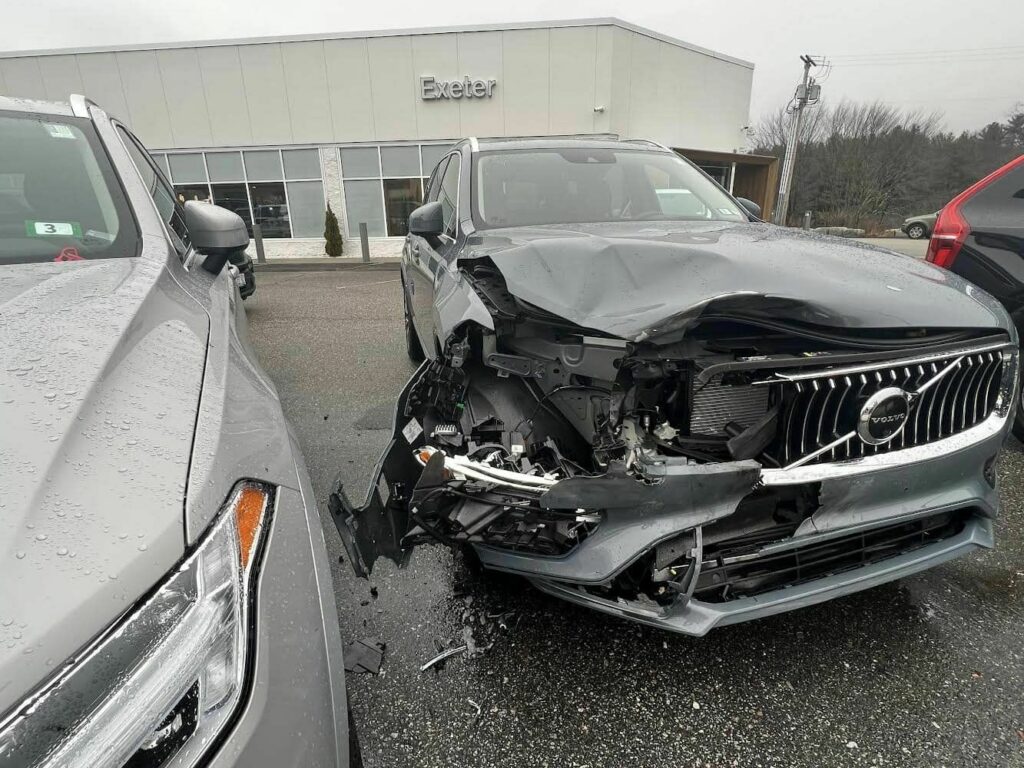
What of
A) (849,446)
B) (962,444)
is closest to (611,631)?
(849,446)

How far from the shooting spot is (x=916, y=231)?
84.7ft

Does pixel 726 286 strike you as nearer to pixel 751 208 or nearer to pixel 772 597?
pixel 772 597

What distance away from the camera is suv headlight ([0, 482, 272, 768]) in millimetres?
646

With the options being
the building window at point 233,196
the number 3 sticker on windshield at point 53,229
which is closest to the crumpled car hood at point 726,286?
the number 3 sticker on windshield at point 53,229

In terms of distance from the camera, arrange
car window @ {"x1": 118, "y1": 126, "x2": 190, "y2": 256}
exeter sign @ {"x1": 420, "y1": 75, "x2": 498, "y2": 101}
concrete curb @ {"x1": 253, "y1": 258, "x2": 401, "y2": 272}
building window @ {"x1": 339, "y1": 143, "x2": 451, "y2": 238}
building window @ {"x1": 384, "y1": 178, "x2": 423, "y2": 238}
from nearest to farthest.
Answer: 1. car window @ {"x1": 118, "y1": 126, "x2": 190, "y2": 256}
2. concrete curb @ {"x1": 253, "y1": 258, "x2": 401, "y2": 272}
3. exeter sign @ {"x1": 420, "y1": 75, "x2": 498, "y2": 101}
4. building window @ {"x1": 339, "y1": 143, "x2": 451, "y2": 238}
5. building window @ {"x1": 384, "y1": 178, "x2": 423, "y2": 238}

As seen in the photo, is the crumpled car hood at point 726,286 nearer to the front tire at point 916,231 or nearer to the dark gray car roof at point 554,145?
the dark gray car roof at point 554,145

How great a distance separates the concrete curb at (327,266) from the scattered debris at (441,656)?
38.6ft

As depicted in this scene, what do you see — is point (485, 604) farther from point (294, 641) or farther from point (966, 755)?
point (966, 755)

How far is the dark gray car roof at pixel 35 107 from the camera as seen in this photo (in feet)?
7.62

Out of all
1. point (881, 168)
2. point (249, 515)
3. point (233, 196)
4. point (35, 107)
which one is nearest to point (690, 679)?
point (249, 515)

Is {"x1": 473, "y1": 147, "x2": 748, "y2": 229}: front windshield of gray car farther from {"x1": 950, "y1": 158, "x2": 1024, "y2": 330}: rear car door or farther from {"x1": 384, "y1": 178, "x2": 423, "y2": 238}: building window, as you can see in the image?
{"x1": 384, "y1": 178, "x2": 423, "y2": 238}: building window

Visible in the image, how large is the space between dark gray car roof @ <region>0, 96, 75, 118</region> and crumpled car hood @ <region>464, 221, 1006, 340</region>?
204 centimetres

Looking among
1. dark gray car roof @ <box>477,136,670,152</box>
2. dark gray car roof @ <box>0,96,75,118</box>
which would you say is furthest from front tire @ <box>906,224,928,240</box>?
dark gray car roof @ <box>0,96,75,118</box>

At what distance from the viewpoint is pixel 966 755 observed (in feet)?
4.95
